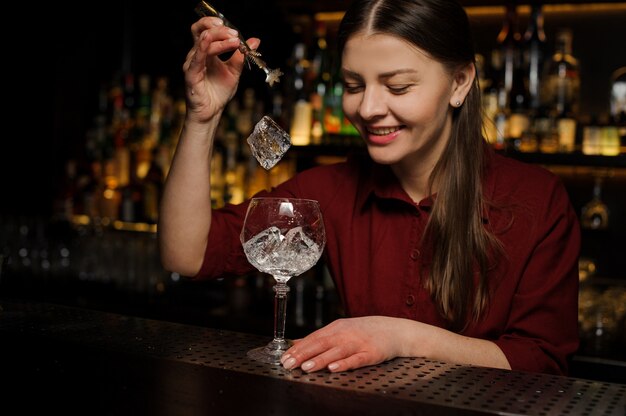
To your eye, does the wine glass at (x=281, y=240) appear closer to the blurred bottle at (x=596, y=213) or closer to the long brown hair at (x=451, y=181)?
the long brown hair at (x=451, y=181)

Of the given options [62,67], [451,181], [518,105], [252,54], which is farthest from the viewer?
[62,67]

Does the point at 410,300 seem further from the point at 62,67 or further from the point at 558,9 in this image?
the point at 62,67

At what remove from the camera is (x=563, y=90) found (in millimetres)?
2596

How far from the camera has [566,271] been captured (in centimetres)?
149

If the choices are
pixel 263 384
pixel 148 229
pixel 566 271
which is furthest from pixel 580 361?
pixel 148 229

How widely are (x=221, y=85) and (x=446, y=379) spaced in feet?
2.31

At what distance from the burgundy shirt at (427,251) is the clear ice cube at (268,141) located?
303 millimetres

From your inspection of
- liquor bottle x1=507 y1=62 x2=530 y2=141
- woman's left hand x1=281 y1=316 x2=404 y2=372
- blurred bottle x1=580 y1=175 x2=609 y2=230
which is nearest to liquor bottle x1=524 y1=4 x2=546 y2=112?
liquor bottle x1=507 y1=62 x2=530 y2=141

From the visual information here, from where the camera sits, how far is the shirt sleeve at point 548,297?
1.42 meters

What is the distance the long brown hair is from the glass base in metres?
0.48

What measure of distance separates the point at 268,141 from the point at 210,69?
24 centimetres

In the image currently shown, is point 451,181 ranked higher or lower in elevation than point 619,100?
lower

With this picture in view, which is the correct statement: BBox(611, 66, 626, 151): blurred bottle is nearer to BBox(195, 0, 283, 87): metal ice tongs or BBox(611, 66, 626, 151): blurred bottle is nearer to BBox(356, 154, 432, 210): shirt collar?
BBox(356, 154, 432, 210): shirt collar

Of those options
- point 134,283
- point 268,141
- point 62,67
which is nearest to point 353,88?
point 268,141
